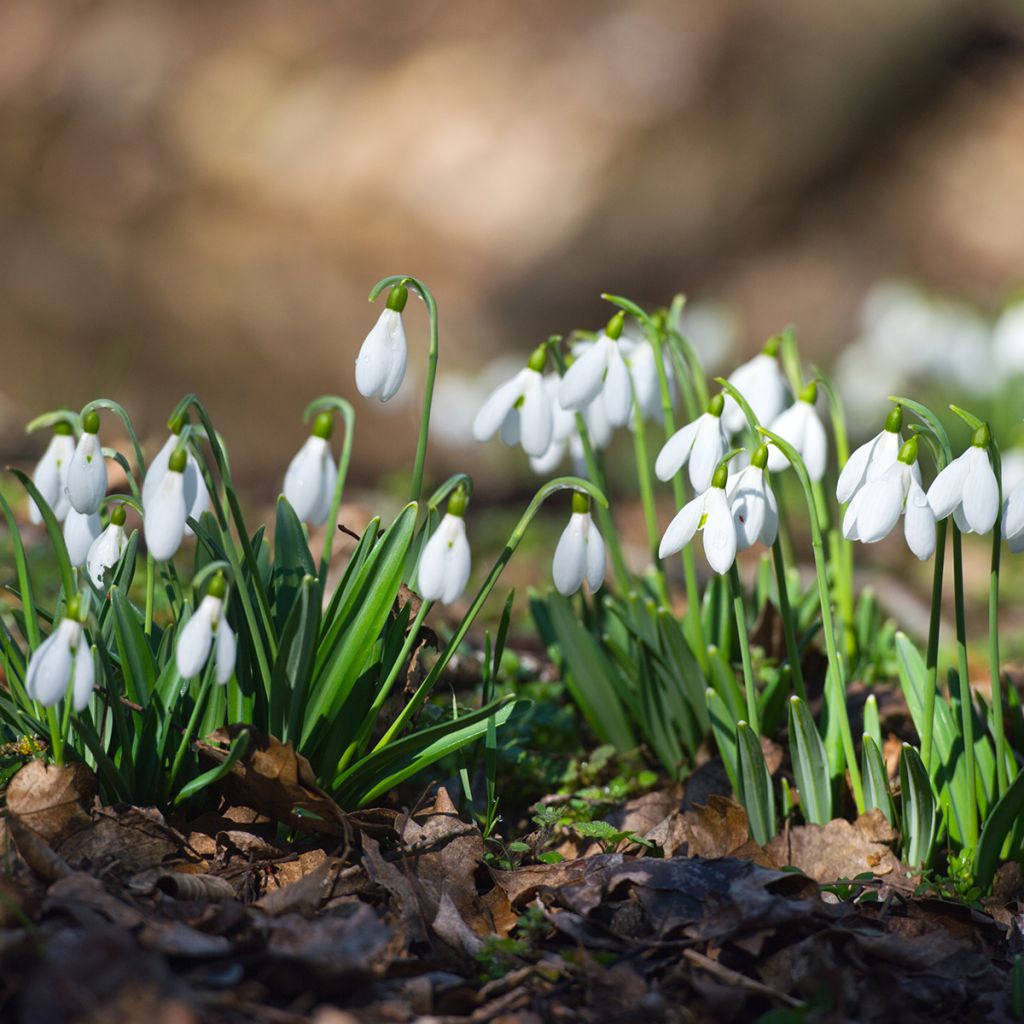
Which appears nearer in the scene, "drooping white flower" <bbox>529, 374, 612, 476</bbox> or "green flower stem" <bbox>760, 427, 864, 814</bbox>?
"green flower stem" <bbox>760, 427, 864, 814</bbox>

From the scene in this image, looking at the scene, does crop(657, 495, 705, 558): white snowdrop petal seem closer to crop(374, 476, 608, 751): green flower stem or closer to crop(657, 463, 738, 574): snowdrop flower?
crop(657, 463, 738, 574): snowdrop flower

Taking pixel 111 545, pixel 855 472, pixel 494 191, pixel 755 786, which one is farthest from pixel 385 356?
pixel 494 191

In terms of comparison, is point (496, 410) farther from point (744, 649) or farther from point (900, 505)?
point (900, 505)

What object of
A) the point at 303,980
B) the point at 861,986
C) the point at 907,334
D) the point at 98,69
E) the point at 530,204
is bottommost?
the point at 861,986

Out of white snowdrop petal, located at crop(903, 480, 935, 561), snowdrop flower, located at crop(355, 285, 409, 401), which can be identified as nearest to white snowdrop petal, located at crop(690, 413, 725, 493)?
white snowdrop petal, located at crop(903, 480, 935, 561)

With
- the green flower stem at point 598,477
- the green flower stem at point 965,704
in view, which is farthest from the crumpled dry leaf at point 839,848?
the green flower stem at point 598,477

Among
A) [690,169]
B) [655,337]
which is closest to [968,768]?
[655,337]

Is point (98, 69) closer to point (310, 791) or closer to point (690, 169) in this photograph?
point (690, 169)
